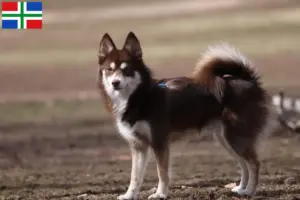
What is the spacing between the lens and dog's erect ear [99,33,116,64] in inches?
337

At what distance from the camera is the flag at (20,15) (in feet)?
118

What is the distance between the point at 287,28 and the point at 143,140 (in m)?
33.1

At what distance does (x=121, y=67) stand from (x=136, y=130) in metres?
0.72

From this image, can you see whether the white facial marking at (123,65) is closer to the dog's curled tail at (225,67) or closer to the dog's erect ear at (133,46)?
the dog's erect ear at (133,46)

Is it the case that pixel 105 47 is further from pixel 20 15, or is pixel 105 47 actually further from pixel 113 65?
pixel 20 15

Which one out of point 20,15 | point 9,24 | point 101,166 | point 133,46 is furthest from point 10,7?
point 133,46

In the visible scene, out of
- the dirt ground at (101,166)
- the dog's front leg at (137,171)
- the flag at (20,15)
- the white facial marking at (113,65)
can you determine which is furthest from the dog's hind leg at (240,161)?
the flag at (20,15)

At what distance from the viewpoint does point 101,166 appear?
13297 mm

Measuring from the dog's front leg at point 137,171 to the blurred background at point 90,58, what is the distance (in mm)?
1173

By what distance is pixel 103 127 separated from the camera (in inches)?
Result: 739

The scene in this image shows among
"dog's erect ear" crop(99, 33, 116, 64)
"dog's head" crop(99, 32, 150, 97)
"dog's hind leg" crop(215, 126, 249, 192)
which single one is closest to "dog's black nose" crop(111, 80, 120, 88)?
"dog's head" crop(99, 32, 150, 97)

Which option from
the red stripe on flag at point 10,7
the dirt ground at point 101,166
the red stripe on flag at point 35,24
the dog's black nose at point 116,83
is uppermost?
the red stripe on flag at point 10,7

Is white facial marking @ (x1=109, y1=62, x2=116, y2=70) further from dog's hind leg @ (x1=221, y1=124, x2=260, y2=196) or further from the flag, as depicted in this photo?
the flag

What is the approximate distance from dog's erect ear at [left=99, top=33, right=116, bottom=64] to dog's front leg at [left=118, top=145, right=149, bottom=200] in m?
1.07
